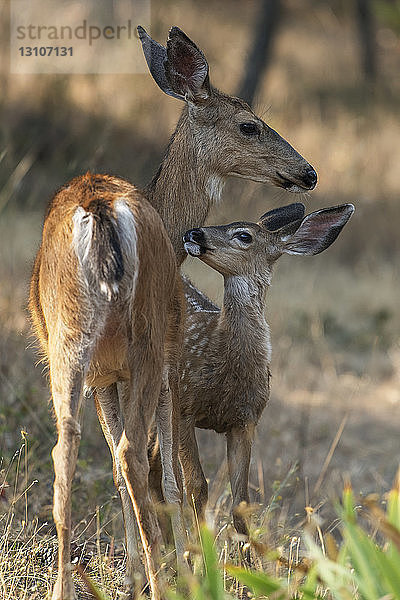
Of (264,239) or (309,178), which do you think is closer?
(309,178)

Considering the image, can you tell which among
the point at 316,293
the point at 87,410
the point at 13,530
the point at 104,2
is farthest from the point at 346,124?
the point at 13,530

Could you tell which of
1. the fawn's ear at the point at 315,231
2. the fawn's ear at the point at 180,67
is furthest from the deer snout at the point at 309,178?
the fawn's ear at the point at 180,67

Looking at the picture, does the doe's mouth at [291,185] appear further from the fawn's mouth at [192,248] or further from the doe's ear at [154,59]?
the doe's ear at [154,59]

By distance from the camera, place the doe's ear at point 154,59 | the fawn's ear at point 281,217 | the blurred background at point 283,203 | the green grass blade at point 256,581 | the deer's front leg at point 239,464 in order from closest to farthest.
Answer: the green grass blade at point 256,581
the deer's front leg at point 239,464
the doe's ear at point 154,59
the fawn's ear at point 281,217
the blurred background at point 283,203

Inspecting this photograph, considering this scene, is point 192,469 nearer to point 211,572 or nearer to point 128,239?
point 128,239

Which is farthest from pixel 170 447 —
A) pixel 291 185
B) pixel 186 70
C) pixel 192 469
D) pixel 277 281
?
pixel 277 281

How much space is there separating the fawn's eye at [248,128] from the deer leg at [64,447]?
210 cm

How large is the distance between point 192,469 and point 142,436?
4.81 ft

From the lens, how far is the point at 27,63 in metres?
15.2

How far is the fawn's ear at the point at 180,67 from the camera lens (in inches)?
202

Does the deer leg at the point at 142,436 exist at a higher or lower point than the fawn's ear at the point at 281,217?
lower

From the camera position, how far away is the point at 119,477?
4.33 metres

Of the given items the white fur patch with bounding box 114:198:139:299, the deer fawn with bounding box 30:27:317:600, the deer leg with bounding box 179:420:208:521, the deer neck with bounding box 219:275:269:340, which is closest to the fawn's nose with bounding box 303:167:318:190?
the deer neck with bounding box 219:275:269:340

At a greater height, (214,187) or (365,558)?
(214,187)
